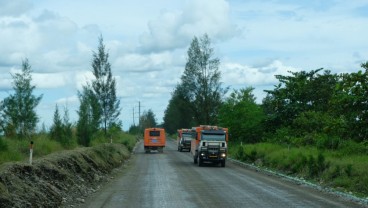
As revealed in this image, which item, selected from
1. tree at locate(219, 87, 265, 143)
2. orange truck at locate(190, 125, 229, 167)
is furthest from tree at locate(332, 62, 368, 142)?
tree at locate(219, 87, 265, 143)

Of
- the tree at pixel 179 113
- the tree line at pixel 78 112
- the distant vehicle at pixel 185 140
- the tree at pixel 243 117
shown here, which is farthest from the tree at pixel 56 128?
the tree at pixel 179 113

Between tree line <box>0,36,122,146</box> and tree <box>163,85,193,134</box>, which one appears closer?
tree line <box>0,36,122,146</box>

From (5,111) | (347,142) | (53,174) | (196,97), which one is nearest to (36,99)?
(5,111)

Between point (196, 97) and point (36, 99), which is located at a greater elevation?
point (196, 97)

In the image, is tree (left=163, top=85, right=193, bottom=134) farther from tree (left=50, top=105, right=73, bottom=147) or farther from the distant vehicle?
tree (left=50, top=105, right=73, bottom=147)

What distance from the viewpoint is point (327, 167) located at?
2358 cm

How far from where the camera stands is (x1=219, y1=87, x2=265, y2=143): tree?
51.3 metres

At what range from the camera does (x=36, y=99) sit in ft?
98.3

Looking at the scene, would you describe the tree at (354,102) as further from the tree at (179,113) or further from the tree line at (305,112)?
the tree at (179,113)

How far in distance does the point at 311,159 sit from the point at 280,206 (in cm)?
1067

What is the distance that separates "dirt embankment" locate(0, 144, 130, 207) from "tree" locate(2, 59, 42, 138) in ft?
15.8

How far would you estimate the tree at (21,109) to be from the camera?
2897 cm

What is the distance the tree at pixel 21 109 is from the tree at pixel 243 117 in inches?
995

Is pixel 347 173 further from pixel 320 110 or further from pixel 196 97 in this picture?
pixel 196 97
